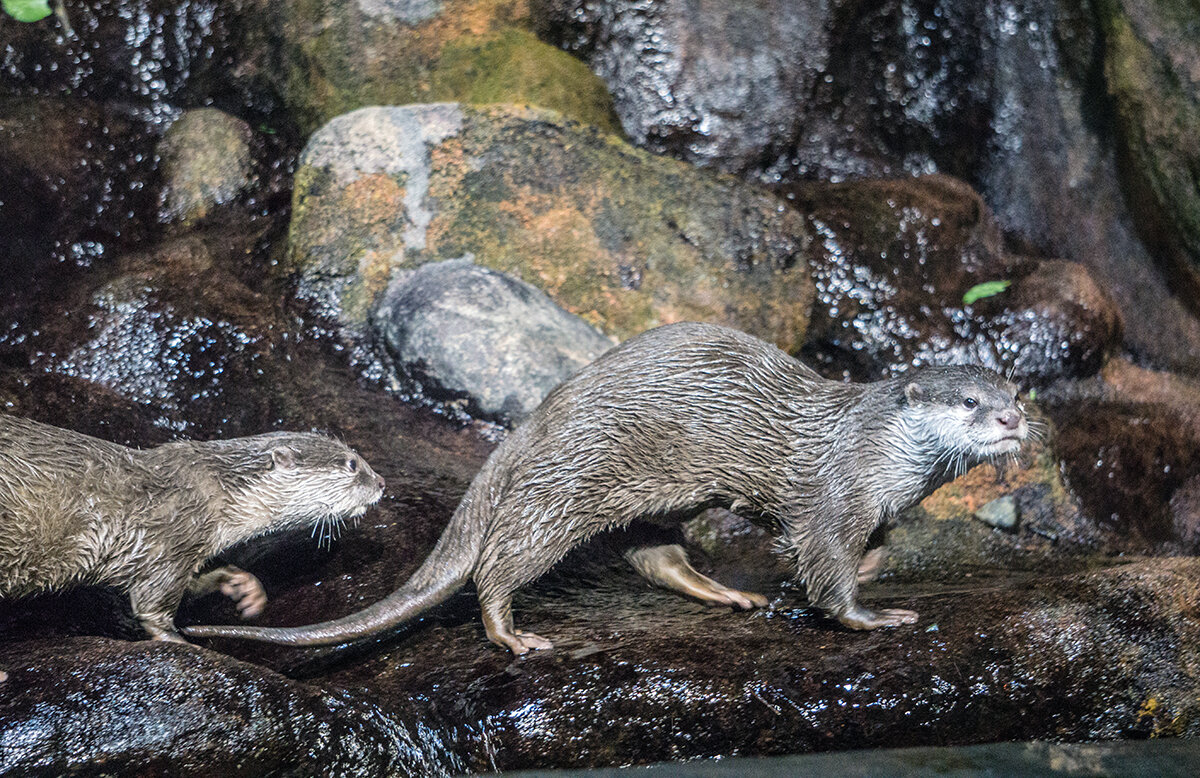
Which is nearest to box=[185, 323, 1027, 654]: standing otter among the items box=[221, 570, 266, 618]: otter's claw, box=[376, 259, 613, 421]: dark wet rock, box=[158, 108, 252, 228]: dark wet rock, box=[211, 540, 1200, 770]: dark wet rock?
box=[211, 540, 1200, 770]: dark wet rock

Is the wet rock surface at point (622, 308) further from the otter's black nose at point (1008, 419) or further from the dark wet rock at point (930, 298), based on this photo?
the otter's black nose at point (1008, 419)

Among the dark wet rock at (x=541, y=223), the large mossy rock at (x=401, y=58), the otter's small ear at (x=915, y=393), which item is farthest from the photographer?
the large mossy rock at (x=401, y=58)

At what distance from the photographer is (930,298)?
16.3ft

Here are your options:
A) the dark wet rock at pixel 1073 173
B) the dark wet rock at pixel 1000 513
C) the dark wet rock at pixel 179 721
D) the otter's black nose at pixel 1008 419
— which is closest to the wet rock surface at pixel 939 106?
the dark wet rock at pixel 1073 173

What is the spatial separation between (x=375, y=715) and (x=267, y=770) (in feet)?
0.95

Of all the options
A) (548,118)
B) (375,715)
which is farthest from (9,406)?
(548,118)

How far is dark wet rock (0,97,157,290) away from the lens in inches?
171

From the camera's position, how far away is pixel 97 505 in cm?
287

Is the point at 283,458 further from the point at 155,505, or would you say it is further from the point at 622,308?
the point at 622,308

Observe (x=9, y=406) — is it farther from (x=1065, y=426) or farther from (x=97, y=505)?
(x=1065, y=426)

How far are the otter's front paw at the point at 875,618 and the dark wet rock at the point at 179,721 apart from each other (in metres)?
1.16

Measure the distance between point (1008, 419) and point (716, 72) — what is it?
11.7 feet

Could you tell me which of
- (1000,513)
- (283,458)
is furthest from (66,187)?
(1000,513)

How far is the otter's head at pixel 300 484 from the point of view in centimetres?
324
